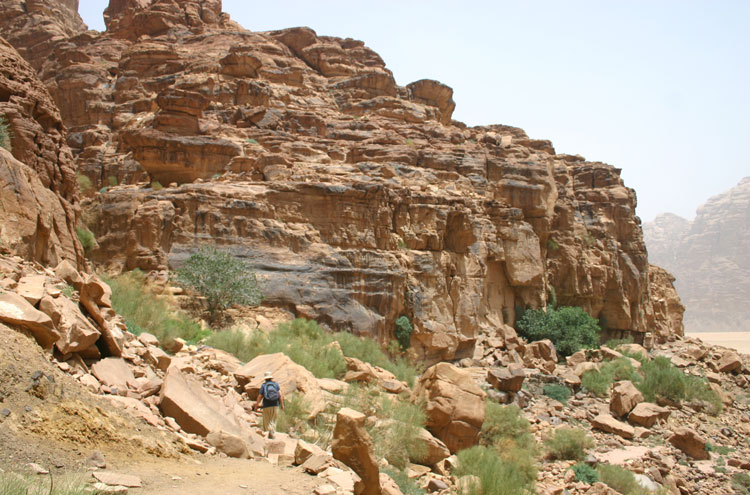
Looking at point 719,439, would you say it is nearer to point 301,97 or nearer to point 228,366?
point 228,366

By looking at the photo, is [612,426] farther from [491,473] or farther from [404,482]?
[404,482]

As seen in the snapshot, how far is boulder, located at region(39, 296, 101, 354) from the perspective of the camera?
19.2 ft

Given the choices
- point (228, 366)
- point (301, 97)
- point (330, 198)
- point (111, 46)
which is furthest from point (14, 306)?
point (111, 46)

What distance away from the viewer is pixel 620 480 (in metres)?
12.5

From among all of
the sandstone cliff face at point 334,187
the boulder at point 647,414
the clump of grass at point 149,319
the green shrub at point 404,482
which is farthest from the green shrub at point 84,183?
the boulder at point 647,414

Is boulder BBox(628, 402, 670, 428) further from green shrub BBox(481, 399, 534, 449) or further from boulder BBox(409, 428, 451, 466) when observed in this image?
boulder BBox(409, 428, 451, 466)

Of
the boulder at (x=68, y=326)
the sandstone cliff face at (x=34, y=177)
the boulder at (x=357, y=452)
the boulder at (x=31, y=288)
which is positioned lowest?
the boulder at (x=357, y=452)

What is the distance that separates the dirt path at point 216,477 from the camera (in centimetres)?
449

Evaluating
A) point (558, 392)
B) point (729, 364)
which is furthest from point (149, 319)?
point (729, 364)

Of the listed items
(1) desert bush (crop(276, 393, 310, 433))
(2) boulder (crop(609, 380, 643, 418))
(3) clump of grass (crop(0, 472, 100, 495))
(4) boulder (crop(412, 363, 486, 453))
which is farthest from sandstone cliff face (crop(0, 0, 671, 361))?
(3) clump of grass (crop(0, 472, 100, 495))

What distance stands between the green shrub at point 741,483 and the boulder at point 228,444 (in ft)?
48.8

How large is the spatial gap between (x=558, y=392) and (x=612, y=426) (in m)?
3.53

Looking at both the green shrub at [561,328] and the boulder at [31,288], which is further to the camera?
the green shrub at [561,328]

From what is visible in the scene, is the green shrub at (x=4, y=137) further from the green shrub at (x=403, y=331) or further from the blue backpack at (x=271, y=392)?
the green shrub at (x=403, y=331)
